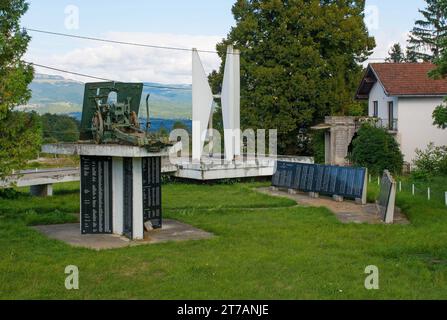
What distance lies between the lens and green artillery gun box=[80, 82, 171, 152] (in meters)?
16.4

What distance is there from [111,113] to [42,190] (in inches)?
425

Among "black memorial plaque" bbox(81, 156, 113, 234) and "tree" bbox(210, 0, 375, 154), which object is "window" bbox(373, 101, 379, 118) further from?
"black memorial plaque" bbox(81, 156, 113, 234)

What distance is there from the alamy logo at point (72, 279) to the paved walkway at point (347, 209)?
29.9 ft

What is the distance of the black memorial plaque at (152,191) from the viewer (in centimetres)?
1706

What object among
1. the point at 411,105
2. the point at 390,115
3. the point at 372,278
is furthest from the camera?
the point at 390,115

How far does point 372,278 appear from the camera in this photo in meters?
11.1

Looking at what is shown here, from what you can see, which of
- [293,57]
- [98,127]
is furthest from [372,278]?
[293,57]

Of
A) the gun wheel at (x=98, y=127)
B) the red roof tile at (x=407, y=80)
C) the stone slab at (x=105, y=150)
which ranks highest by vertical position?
the red roof tile at (x=407, y=80)

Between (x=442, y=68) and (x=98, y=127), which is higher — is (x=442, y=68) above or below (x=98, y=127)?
above

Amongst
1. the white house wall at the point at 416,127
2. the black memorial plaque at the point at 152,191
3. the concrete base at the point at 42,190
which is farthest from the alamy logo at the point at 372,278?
the white house wall at the point at 416,127

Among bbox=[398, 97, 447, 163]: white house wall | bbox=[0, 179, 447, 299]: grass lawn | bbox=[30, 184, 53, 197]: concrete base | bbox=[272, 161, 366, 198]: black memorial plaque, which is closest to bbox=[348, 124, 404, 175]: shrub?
bbox=[398, 97, 447, 163]: white house wall

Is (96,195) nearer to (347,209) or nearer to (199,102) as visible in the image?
(347,209)

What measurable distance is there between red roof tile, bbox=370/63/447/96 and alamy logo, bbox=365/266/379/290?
82.6ft

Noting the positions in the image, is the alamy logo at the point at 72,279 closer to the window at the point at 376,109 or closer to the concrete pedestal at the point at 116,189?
the concrete pedestal at the point at 116,189
